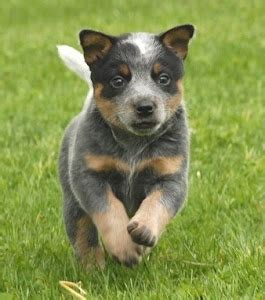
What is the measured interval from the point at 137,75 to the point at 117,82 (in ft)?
0.37

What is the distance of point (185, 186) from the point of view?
507 centimetres

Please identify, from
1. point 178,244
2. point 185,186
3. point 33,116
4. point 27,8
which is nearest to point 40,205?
point 178,244

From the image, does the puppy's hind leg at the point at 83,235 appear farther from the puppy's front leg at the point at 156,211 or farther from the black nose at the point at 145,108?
the black nose at the point at 145,108

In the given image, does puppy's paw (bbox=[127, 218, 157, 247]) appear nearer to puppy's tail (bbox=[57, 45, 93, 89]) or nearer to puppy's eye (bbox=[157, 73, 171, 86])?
puppy's eye (bbox=[157, 73, 171, 86])

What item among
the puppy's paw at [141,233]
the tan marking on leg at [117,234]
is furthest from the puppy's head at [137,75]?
the puppy's paw at [141,233]

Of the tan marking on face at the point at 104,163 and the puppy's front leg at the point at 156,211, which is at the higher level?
the tan marking on face at the point at 104,163

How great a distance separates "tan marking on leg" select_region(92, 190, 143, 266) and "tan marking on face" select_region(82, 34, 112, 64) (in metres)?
0.79

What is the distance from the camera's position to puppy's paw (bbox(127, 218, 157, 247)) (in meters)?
4.55

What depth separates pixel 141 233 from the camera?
455 centimetres

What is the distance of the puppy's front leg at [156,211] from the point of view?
4566 millimetres

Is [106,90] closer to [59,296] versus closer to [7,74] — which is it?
[59,296]

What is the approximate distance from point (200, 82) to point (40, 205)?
14.4ft

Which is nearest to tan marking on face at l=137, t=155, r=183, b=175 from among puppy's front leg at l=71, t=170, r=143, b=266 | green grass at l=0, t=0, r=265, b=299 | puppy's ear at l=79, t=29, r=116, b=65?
puppy's front leg at l=71, t=170, r=143, b=266

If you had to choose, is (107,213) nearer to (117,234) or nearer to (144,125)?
(117,234)
